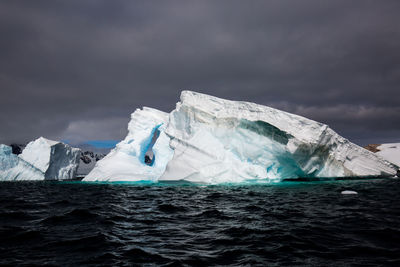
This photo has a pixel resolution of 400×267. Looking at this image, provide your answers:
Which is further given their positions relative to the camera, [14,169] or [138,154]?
[14,169]

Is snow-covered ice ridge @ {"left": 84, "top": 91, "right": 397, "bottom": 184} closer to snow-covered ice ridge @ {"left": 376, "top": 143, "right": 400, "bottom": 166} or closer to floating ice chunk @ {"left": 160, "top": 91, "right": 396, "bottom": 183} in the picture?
floating ice chunk @ {"left": 160, "top": 91, "right": 396, "bottom": 183}

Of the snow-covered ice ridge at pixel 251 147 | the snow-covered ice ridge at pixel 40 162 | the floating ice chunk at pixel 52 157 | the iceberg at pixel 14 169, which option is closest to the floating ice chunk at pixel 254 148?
the snow-covered ice ridge at pixel 251 147

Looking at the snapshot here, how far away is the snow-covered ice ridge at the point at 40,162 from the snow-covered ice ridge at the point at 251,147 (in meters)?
24.2

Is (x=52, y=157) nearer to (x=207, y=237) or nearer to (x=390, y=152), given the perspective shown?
(x=207, y=237)

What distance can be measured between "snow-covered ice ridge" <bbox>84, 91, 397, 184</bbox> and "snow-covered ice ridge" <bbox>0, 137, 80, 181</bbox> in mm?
Answer: 24161

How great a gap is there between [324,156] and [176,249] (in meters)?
20.3

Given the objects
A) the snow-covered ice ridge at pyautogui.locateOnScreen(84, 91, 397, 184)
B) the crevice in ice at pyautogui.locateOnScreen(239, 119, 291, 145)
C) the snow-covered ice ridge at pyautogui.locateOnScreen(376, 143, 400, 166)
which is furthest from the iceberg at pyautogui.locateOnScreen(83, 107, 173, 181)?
the snow-covered ice ridge at pyautogui.locateOnScreen(376, 143, 400, 166)

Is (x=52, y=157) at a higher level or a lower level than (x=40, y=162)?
higher

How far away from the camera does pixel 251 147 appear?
2142cm

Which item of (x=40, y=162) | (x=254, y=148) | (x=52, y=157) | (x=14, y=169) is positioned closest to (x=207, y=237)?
(x=254, y=148)

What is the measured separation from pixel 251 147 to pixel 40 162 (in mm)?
31901

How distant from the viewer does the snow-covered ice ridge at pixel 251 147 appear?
20.0 metres

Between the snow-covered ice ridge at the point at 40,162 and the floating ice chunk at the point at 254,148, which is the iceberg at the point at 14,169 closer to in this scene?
the snow-covered ice ridge at the point at 40,162

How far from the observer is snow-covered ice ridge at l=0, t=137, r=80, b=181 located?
3731 cm
